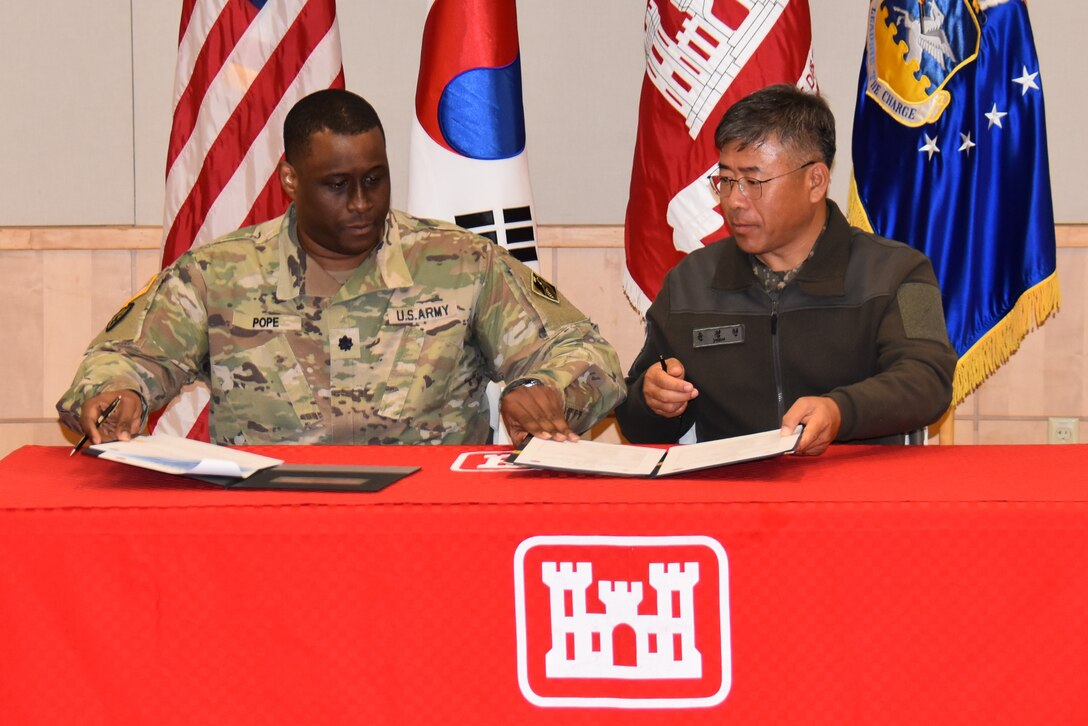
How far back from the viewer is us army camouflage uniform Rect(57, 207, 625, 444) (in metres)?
2.11

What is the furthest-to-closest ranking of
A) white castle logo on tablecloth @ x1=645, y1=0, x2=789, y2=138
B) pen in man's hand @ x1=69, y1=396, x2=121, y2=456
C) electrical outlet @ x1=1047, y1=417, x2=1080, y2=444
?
electrical outlet @ x1=1047, y1=417, x2=1080, y2=444 → white castle logo on tablecloth @ x1=645, y1=0, x2=789, y2=138 → pen in man's hand @ x1=69, y1=396, x2=121, y2=456

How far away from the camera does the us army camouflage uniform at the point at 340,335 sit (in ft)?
6.93

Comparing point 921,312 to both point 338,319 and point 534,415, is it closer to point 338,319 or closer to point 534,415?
point 534,415

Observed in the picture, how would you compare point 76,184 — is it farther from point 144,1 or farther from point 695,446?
point 695,446

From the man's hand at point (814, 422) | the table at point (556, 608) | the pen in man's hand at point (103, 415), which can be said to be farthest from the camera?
the pen in man's hand at point (103, 415)

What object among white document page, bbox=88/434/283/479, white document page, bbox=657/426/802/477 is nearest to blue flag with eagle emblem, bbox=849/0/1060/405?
white document page, bbox=657/426/802/477

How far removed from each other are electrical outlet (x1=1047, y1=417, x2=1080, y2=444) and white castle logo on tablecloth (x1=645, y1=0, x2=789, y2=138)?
1.46 metres

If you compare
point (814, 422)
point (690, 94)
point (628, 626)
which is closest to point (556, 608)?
point (628, 626)

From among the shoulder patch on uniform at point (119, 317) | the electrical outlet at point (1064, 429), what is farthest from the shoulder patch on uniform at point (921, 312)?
the electrical outlet at point (1064, 429)

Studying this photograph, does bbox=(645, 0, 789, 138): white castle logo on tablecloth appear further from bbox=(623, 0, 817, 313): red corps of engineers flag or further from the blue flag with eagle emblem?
the blue flag with eagle emblem

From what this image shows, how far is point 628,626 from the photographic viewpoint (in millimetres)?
1277

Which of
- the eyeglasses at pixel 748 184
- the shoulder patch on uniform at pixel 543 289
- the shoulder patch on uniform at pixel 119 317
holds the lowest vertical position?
the shoulder patch on uniform at pixel 119 317

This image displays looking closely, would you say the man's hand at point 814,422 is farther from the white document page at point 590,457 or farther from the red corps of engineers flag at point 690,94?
the red corps of engineers flag at point 690,94

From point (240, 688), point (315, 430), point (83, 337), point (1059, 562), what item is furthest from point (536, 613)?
point (83, 337)
